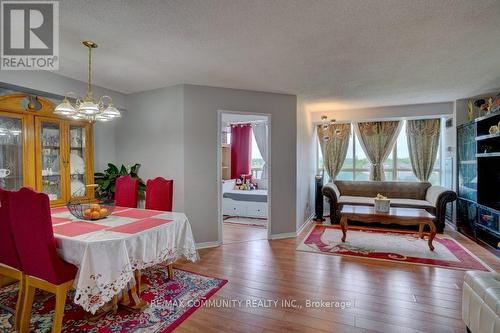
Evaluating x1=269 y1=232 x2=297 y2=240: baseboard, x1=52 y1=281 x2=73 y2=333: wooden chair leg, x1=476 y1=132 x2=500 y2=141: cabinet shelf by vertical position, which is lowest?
x1=269 y1=232 x2=297 y2=240: baseboard

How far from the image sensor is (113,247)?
6.06 feet

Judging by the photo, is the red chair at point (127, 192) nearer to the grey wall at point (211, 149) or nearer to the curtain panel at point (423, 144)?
the grey wall at point (211, 149)

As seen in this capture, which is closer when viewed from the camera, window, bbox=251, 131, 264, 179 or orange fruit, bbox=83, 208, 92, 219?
orange fruit, bbox=83, 208, 92, 219

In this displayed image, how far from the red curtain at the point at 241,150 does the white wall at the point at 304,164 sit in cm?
182

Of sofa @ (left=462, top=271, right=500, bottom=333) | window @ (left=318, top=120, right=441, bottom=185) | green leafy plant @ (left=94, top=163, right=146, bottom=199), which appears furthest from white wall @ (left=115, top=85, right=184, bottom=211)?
window @ (left=318, top=120, right=441, bottom=185)

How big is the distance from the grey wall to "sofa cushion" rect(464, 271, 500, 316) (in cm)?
279

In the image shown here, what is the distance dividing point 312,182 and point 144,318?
4.81 metres

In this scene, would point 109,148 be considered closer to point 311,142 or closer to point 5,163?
point 5,163

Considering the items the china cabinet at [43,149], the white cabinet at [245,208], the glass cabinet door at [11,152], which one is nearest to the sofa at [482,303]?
the white cabinet at [245,208]

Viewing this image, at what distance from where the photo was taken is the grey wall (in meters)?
3.86

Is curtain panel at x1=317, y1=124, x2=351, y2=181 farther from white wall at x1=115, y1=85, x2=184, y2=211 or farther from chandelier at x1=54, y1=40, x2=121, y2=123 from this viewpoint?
chandelier at x1=54, y1=40, x2=121, y2=123

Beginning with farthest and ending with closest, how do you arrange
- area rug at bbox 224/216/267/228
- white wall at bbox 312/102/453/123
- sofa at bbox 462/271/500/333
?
area rug at bbox 224/216/267/228 → white wall at bbox 312/102/453/123 → sofa at bbox 462/271/500/333

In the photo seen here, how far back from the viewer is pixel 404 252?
144 inches

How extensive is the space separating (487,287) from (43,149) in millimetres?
4765
